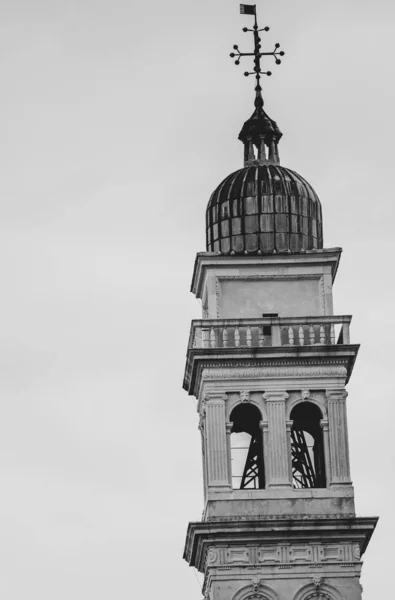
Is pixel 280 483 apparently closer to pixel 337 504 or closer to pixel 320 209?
pixel 337 504

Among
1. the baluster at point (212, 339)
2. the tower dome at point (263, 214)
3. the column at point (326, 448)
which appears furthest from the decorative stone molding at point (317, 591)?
the tower dome at point (263, 214)

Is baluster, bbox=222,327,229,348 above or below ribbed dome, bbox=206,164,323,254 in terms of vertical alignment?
below

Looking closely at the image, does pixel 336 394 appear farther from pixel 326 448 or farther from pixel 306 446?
pixel 306 446

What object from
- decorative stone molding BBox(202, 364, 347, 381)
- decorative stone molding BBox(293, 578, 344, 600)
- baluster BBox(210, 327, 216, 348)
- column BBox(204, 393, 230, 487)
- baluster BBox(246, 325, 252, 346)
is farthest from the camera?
baluster BBox(246, 325, 252, 346)

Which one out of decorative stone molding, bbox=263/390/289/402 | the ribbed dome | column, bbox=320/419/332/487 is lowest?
column, bbox=320/419/332/487

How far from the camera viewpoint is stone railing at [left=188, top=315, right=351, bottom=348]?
243 ft

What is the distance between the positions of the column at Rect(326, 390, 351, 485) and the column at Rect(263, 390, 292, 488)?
1.24 metres

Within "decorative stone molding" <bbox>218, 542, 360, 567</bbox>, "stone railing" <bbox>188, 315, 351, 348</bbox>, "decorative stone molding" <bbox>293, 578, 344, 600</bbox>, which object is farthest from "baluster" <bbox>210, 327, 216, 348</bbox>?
"decorative stone molding" <bbox>293, 578, 344, 600</bbox>

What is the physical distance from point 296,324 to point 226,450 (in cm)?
415

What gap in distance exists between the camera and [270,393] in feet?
241

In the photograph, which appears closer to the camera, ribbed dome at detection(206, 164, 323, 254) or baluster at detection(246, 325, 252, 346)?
baluster at detection(246, 325, 252, 346)

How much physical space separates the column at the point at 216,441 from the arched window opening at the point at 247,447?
2.73ft

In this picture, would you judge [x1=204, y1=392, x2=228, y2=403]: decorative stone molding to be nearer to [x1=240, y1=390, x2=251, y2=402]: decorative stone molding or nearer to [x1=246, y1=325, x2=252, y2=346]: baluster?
[x1=240, y1=390, x2=251, y2=402]: decorative stone molding

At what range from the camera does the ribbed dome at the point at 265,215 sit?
248 ft
